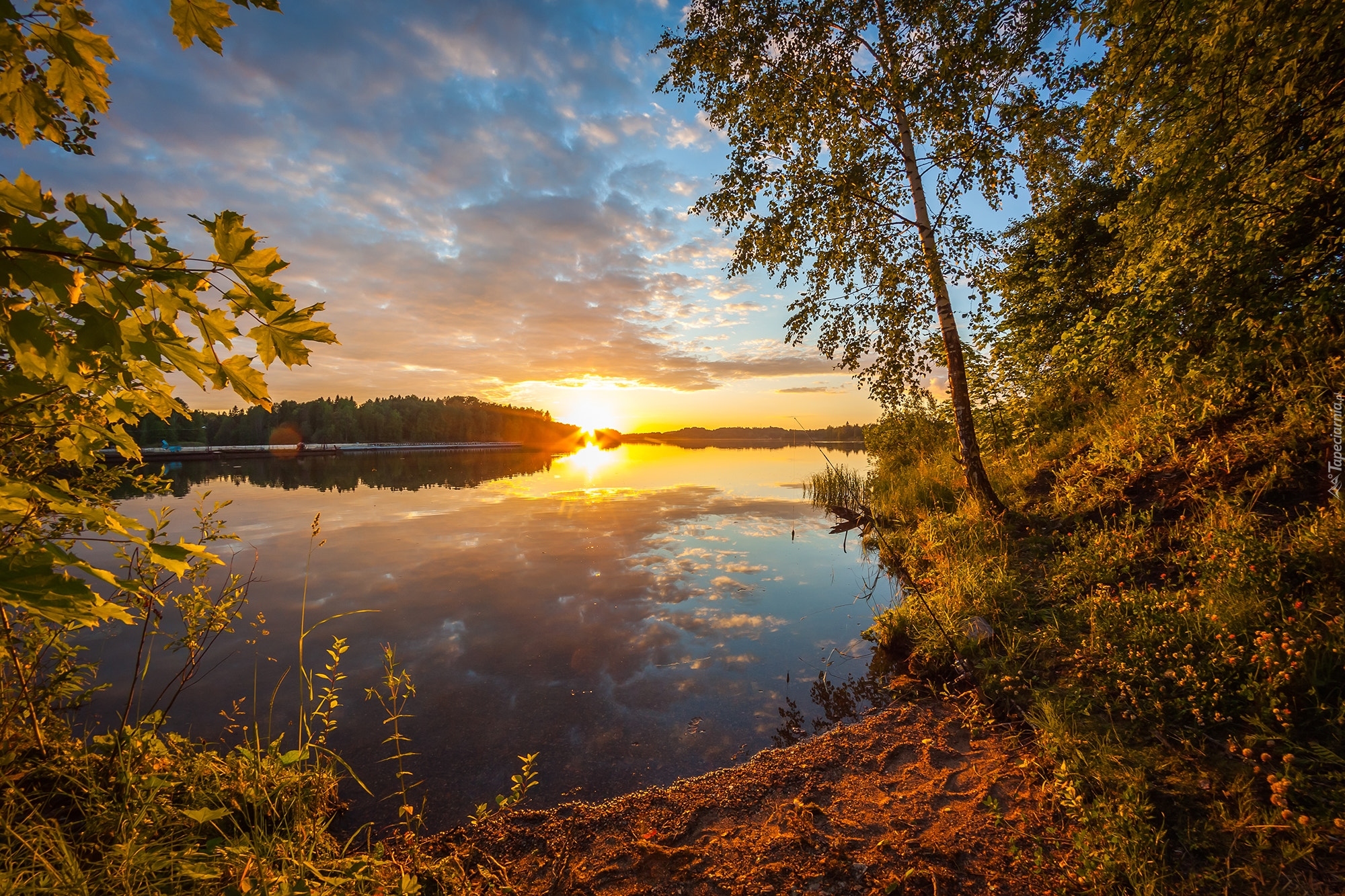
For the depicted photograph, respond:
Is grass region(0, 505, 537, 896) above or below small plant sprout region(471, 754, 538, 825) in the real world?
above

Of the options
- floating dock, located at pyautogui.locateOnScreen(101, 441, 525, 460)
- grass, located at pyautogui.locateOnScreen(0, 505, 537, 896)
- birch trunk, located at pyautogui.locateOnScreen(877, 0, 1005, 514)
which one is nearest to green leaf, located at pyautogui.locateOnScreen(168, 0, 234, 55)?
grass, located at pyautogui.locateOnScreen(0, 505, 537, 896)

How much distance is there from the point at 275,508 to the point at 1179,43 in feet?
65.9

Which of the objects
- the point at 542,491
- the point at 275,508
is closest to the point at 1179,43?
the point at 542,491

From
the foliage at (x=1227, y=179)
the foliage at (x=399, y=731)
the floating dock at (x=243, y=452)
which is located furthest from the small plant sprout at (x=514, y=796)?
the floating dock at (x=243, y=452)

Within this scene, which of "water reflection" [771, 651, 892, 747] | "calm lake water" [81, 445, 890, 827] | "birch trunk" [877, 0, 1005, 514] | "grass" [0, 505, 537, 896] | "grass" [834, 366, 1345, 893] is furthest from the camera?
"birch trunk" [877, 0, 1005, 514]

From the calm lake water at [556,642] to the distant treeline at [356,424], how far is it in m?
68.7

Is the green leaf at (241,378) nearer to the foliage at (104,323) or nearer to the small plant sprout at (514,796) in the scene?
Answer: the foliage at (104,323)

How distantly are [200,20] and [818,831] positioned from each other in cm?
432

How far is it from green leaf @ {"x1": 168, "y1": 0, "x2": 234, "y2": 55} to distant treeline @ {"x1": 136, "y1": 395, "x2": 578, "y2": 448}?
2981 inches

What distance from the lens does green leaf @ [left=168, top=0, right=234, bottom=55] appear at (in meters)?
1.40

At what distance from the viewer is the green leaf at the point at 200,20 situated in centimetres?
140

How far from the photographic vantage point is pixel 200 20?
1441 mm

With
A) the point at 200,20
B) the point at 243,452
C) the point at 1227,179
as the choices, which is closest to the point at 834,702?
the point at 200,20

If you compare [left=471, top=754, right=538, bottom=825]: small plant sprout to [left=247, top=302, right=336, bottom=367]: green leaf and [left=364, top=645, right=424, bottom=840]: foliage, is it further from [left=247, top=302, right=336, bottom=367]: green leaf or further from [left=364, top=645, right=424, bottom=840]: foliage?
→ [left=247, top=302, right=336, bottom=367]: green leaf
